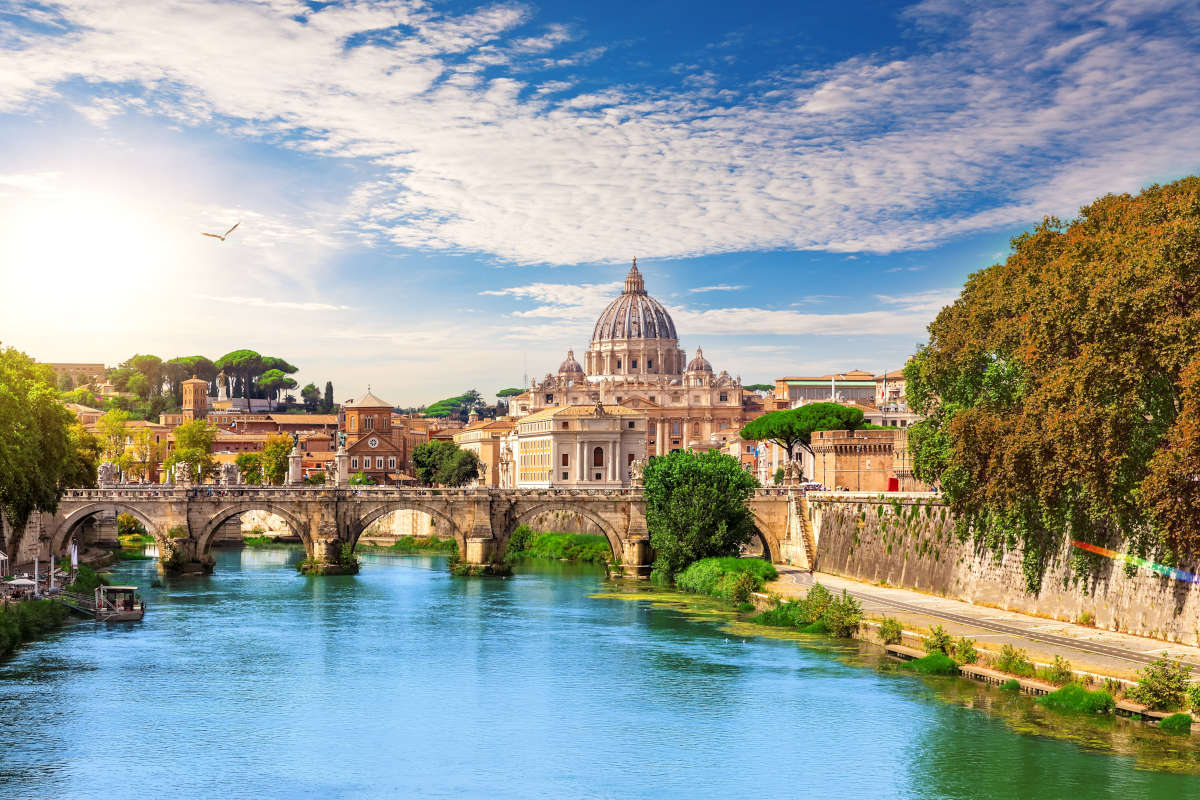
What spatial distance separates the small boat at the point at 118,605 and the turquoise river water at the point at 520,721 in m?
0.68

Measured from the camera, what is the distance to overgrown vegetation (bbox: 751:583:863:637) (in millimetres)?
38781

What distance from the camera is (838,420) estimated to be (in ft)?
305

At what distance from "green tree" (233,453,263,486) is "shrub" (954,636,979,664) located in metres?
82.4

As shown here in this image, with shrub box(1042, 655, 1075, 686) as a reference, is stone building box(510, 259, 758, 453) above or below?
above

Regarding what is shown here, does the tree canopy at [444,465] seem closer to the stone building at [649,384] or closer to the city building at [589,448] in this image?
the city building at [589,448]

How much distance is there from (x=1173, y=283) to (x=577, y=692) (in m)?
16.8

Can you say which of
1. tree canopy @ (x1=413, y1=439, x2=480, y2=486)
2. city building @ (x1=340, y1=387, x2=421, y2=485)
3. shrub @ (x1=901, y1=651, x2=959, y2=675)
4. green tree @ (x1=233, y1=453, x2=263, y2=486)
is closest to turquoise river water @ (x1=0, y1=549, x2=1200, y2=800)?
shrub @ (x1=901, y1=651, x2=959, y2=675)

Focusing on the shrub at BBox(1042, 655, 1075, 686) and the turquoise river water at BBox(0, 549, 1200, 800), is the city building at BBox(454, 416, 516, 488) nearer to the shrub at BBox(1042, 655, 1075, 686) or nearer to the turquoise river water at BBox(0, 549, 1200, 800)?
the turquoise river water at BBox(0, 549, 1200, 800)

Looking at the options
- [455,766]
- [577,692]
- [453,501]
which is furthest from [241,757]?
[453,501]

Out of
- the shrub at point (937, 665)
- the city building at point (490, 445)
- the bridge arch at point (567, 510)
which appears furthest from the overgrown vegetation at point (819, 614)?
the city building at point (490, 445)

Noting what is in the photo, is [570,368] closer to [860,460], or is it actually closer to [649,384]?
[649,384]

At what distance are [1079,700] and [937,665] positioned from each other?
556cm

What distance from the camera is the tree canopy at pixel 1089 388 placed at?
91.2 feet

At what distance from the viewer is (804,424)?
96.1m
